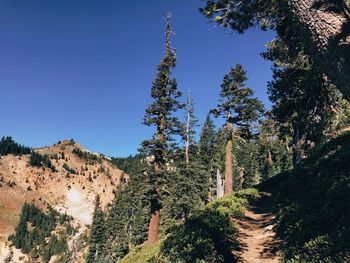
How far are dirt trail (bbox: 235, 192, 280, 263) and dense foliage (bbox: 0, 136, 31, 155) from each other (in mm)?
159840

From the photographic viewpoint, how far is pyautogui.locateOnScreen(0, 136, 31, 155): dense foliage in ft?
506

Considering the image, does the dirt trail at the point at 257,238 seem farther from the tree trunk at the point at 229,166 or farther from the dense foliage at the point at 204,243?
the tree trunk at the point at 229,166

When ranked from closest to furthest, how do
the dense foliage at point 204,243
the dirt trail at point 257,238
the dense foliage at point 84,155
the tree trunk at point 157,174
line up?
the dense foliage at point 204,243 < the dirt trail at point 257,238 < the tree trunk at point 157,174 < the dense foliage at point 84,155

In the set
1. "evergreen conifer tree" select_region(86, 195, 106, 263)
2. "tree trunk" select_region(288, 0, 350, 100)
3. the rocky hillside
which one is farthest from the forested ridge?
the rocky hillside

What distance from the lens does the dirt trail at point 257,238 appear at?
1084 cm

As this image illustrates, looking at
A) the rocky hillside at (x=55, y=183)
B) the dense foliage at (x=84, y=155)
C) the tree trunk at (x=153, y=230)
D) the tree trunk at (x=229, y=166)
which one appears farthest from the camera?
the dense foliage at (x=84, y=155)

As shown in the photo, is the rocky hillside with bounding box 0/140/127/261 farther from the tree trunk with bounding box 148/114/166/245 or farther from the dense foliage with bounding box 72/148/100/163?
the tree trunk with bounding box 148/114/166/245

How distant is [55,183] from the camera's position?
511 feet

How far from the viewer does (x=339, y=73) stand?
496cm

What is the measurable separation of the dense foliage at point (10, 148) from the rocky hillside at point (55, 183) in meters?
3.06

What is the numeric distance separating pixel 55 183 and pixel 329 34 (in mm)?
164024

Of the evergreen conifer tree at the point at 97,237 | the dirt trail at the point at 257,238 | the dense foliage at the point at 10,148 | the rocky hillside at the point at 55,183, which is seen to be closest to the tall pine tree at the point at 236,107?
the dirt trail at the point at 257,238

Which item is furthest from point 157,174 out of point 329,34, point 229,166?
point 329,34

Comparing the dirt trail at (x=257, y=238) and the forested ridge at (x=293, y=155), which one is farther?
the dirt trail at (x=257, y=238)
